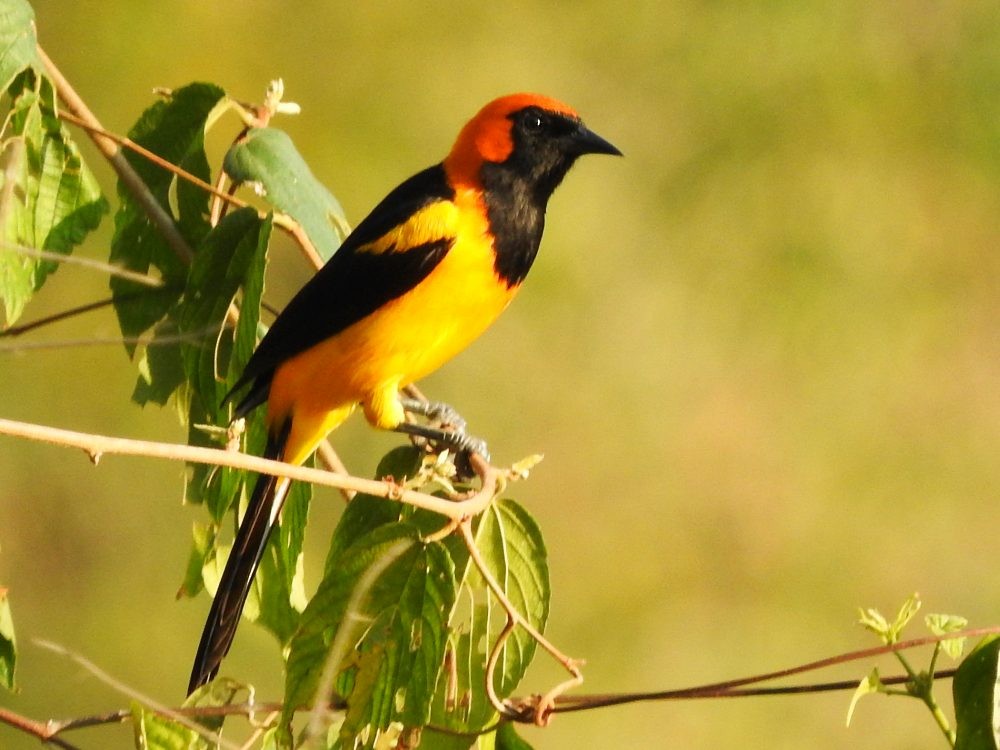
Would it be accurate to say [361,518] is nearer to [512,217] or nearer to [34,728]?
[34,728]

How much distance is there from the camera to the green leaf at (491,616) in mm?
1863

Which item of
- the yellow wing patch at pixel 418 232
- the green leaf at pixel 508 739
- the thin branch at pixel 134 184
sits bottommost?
the green leaf at pixel 508 739

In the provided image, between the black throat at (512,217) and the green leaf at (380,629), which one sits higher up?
the black throat at (512,217)

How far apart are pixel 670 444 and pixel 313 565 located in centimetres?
207

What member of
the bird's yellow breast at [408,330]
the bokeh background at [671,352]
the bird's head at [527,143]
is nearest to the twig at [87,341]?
the bird's yellow breast at [408,330]

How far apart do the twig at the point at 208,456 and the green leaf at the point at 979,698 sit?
24.6 inches

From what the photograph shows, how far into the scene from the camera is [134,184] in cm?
222

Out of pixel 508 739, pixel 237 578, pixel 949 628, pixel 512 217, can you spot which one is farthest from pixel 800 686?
pixel 512 217

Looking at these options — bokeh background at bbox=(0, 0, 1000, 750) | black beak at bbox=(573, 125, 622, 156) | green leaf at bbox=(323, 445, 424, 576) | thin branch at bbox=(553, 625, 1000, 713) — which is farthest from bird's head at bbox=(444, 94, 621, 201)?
bokeh background at bbox=(0, 0, 1000, 750)

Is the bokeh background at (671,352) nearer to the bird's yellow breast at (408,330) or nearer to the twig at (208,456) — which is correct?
the bird's yellow breast at (408,330)

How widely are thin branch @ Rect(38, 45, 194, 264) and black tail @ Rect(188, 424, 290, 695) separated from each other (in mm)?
403

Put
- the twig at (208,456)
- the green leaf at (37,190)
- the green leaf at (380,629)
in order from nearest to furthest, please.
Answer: the twig at (208,456) → the green leaf at (380,629) → the green leaf at (37,190)

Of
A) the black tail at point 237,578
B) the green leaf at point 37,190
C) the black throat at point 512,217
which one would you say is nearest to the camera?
the green leaf at point 37,190

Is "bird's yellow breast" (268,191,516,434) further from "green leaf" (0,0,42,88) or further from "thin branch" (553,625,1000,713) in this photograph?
"thin branch" (553,625,1000,713)
